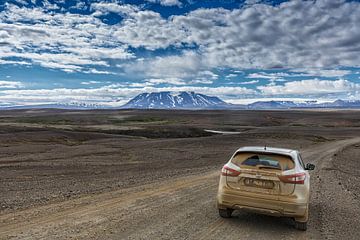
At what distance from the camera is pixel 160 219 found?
920cm

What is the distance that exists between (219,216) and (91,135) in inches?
1566

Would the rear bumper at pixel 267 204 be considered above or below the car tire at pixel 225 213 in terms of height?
above

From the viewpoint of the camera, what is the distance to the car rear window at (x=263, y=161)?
331 inches

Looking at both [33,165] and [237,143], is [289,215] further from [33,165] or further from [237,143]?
[237,143]

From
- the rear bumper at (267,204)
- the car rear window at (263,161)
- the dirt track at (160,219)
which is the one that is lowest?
the dirt track at (160,219)

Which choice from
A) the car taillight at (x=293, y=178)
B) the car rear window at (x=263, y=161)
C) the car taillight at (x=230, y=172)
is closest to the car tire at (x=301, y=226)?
the car taillight at (x=293, y=178)

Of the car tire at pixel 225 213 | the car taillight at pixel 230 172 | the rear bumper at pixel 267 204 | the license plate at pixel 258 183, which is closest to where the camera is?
the rear bumper at pixel 267 204

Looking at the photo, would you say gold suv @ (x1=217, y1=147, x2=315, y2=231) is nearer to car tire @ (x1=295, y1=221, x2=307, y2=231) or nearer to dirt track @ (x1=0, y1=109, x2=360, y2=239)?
car tire @ (x1=295, y1=221, x2=307, y2=231)

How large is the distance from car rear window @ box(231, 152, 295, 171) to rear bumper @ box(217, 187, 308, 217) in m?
0.74

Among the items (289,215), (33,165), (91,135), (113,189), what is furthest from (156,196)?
(91,135)

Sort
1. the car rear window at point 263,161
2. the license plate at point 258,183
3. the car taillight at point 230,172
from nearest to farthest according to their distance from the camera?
1. the license plate at point 258,183
2. the car rear window at point 263,161
3. the car taillight at point 230,172

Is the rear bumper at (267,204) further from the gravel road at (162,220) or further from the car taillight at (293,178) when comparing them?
the gravel road at (162,220)

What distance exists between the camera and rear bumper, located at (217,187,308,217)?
795 cm

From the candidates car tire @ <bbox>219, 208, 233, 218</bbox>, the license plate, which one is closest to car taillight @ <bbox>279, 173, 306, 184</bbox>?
the license plate
